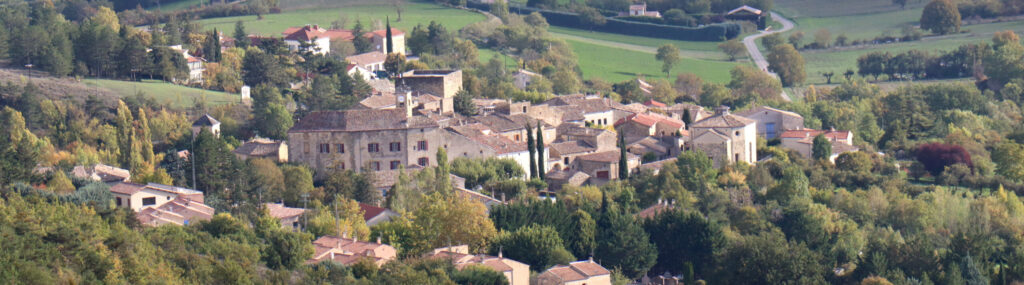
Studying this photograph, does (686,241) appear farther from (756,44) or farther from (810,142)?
(756,44)

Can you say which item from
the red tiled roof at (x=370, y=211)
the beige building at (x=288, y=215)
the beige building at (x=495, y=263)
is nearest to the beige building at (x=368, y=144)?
the red tiled roof at (x=370, y=211)

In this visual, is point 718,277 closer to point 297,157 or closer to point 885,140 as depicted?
point 297,157

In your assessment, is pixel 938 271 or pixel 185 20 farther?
pixel 185 20

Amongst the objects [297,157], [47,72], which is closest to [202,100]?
[47,72]

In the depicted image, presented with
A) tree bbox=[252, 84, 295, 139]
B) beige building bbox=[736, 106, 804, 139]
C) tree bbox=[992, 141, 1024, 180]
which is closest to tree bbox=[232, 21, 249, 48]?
tree bbox=[252, 84, 295, 139]

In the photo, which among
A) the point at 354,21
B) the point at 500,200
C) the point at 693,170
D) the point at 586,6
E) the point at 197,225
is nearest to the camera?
the point at 197,225

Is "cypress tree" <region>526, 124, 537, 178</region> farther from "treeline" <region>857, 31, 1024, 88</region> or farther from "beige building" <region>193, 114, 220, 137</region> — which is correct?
"treeline" <region>857, 31, 1024, 88</region>

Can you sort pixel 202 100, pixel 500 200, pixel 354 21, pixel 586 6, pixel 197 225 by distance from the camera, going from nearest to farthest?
1. pixel 197 225
2. pixel 500 200
3. pixel 202 100
4. pixel 354 21
5. pixel 586 6

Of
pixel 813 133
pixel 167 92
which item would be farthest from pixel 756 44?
pixel 167 92

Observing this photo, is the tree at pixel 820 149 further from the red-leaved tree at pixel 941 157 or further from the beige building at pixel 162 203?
the beige building at pixel 162 203
